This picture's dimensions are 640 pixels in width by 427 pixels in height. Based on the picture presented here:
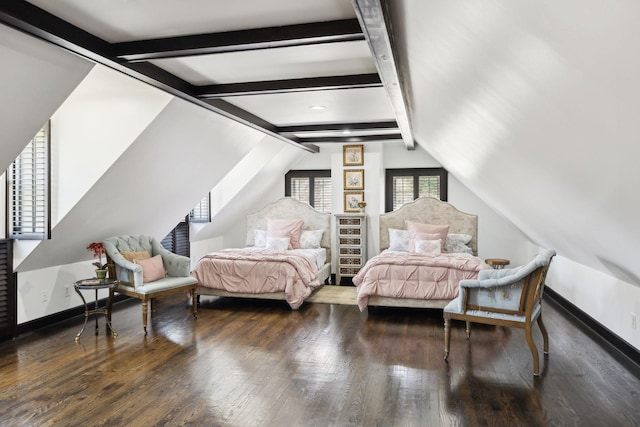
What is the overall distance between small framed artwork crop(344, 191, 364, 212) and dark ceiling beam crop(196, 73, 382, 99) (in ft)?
12.6

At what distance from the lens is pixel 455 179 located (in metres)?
7.55

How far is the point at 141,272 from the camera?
4.75m

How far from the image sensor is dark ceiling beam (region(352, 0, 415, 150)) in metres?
2.08

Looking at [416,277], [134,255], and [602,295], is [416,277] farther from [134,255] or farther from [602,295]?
[134,255]

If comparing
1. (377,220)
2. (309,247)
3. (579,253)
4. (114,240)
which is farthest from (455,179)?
(114,240)

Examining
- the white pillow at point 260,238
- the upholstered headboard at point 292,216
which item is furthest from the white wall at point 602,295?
the white pillow at point 260,238

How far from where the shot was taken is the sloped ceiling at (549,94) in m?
1.14

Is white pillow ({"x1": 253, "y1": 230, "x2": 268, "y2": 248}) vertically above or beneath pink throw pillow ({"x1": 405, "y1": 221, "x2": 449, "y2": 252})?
beneath

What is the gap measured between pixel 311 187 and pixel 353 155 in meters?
1.10

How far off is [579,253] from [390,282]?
1920mm

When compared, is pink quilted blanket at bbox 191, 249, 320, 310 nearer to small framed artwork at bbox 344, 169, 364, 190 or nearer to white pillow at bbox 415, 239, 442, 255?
white pillow at bbox 415, 239, 442, 255

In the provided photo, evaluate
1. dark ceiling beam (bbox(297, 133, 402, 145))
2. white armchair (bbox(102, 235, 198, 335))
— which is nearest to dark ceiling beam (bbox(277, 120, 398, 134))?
dark ceiling beam (bbox(297, 133, 402, 145))

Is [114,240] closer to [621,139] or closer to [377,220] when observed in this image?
[377,220]

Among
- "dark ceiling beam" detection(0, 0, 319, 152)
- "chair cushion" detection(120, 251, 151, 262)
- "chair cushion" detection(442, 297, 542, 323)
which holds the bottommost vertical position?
"chair cushion" detection(442, 297, 542, 323)
